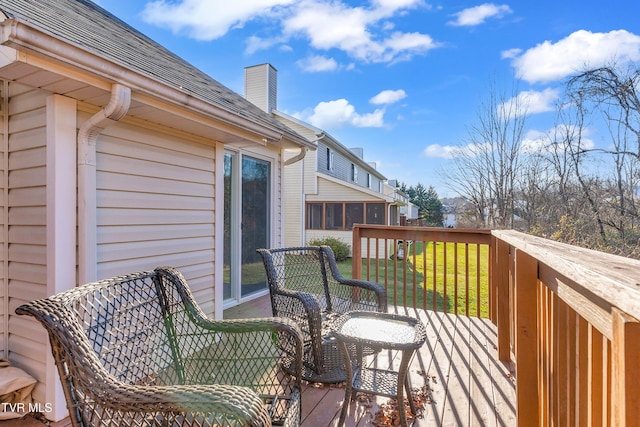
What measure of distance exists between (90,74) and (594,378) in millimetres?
2594

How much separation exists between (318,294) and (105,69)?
2.33 meters

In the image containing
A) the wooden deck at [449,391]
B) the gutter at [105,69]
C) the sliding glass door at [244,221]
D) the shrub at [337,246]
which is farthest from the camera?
the shrub at [337,246]

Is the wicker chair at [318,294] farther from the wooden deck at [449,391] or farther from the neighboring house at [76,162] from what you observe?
the neighboring house at [76,162]

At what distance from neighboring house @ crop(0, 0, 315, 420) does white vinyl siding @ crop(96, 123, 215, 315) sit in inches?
0.4

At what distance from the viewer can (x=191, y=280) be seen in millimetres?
3193

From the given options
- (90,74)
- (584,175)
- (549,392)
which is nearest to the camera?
(549,392)

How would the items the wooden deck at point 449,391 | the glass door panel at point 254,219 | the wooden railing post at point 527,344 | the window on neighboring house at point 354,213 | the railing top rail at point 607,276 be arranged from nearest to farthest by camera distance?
the railing top rail at point 607,276 < the wooden railing post at point 527,344 < the wooden deck at point 449,391 < the glass door panel at point 254,219 < the window on neighboring house at point 354,213

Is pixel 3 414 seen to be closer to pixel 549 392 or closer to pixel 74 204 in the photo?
pixel 74 204

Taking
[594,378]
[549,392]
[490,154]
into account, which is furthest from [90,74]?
[490,154]

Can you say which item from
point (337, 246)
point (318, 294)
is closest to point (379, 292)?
point (318, 294)

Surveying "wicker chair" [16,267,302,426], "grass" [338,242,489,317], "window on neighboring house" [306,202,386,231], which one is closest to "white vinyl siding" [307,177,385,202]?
"window on neighboring house" [306,202,386,231]

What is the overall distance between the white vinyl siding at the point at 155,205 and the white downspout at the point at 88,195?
0.27 feet

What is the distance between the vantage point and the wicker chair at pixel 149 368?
102 centimetres

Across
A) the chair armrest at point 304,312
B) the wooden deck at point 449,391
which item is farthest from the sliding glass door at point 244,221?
the wooden deck at point 449,391
